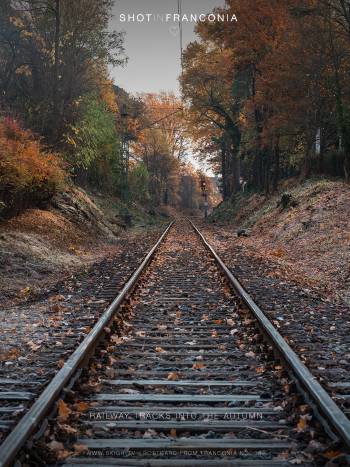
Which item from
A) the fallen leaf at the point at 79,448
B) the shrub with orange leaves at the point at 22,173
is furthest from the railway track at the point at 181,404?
the shrub with orange leaves at the point at 22,173

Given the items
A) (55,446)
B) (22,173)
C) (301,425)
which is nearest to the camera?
(55,446)

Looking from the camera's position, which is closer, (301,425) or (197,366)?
(301,425)

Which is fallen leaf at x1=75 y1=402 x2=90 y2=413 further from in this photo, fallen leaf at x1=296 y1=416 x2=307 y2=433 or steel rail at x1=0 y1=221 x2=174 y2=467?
fallen leaf at x1=296 y1=416 x2=307 y2=433

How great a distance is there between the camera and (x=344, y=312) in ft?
24.3

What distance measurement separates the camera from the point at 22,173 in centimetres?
1311

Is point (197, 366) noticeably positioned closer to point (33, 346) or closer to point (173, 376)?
point (173, 376)

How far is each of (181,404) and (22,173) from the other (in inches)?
416

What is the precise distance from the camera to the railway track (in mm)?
3143

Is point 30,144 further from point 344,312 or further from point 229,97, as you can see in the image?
point 229,97

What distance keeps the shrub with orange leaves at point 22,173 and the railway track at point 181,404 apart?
7539 mm

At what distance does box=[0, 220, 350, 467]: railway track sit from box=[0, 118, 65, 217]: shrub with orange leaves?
7539 millimetres

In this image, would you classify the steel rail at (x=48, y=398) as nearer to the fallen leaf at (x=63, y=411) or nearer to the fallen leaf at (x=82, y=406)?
the fallen leaf at (x=63, y=411)

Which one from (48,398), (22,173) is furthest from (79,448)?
(22,173)

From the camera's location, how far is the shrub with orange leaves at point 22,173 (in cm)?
1271
